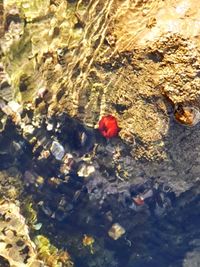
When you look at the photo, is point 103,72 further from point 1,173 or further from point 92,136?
point 1,173

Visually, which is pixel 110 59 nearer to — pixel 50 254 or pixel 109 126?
pixel 109 126

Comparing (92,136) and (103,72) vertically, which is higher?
(103,72)

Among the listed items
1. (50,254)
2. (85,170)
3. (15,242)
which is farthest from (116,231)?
(15,242)

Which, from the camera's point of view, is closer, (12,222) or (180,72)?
(180,72)

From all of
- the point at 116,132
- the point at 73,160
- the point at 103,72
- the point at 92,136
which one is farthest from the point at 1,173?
the point at 103,72

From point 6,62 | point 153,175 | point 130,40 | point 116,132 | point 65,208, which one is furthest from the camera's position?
point 65,208

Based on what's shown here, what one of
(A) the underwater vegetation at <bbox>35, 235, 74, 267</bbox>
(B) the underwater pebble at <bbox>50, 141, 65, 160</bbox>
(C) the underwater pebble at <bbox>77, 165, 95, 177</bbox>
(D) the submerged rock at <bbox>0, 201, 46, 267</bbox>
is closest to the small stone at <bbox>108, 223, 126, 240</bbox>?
(A) the underwater vegetation at <bbox>35, 235, 74, 267</bbox>
